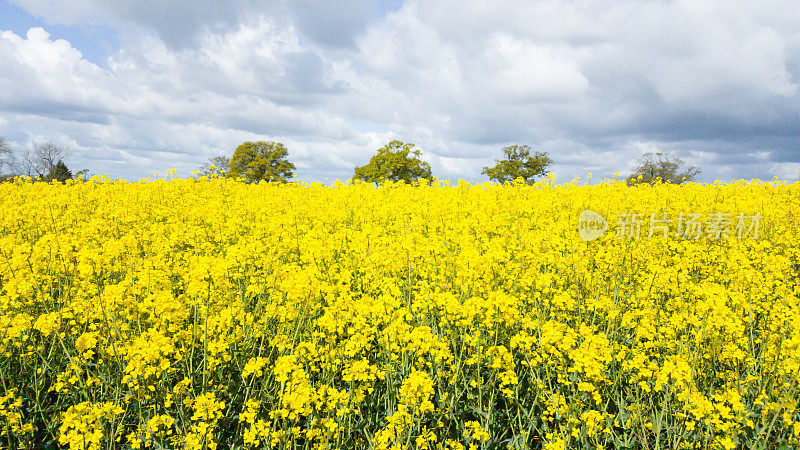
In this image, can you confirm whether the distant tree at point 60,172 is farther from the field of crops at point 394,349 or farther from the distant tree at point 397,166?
the field of crops at point 394,349

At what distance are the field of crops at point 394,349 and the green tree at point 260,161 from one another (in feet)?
176

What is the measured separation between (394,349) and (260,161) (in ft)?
192

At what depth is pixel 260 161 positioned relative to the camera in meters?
57.9

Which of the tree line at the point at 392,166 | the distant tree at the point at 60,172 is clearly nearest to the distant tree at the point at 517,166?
the tree line at the point at 392,166

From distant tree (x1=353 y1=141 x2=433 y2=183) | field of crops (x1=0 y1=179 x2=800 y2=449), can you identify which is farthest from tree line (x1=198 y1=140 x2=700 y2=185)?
field of crops (x1=0 y1=179 x2=800 y2=449)

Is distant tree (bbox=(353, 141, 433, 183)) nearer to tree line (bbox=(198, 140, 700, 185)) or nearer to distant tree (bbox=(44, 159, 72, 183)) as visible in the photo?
tree line (bbox=(198, 140, 700, 185))

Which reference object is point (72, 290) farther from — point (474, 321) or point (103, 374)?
point (474, 321)

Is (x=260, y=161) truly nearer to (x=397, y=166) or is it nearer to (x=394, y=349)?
(x=397, y=166)

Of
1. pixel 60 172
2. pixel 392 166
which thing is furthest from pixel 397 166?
pixel 60 172

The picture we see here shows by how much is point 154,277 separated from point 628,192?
36.3ft

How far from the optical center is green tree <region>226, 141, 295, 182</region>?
5797 cm

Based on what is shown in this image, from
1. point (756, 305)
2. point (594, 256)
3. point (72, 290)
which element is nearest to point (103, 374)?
point (72, 290)

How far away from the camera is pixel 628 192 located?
36.8 feet

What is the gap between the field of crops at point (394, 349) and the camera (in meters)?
2.97
